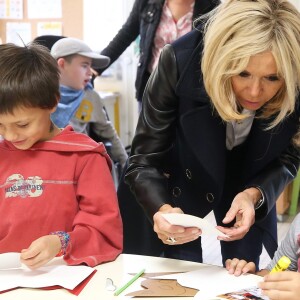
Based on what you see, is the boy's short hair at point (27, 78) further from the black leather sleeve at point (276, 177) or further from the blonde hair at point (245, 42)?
the black leather sleeve at point (276, 177)

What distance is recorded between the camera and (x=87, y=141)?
144cm

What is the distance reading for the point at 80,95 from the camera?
275cm

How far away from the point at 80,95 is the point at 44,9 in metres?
2.32

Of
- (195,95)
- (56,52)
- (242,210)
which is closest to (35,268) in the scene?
(242,210)

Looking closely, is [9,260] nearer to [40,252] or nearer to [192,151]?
[40,252]

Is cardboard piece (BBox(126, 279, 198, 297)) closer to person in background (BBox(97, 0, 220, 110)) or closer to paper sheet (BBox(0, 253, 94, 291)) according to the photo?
paper sheet (BBox(0, 253, 94, 291))

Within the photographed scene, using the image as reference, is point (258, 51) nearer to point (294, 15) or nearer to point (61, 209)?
point (294, 15)

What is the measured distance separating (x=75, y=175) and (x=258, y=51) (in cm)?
58

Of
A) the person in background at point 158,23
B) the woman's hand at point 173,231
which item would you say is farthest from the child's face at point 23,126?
the person in background at point 158,23

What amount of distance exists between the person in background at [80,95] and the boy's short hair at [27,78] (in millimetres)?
1180

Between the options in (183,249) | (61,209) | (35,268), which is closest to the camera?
(35,268)

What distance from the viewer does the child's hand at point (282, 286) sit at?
1.02 m

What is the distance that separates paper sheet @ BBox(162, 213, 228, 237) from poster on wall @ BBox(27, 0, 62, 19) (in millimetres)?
3919

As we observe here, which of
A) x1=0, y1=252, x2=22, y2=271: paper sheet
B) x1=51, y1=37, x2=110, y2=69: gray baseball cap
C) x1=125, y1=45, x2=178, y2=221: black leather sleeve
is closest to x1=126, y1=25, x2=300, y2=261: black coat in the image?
x1=125, y1=45, x2=178, y2=221: black leather sleeve
